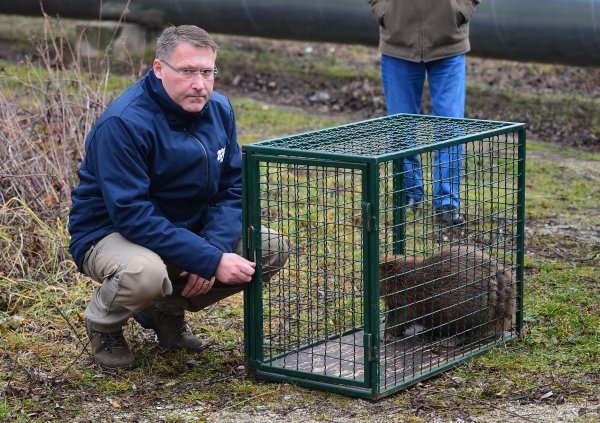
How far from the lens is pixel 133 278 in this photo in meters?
4.24

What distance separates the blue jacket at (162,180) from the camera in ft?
13.9

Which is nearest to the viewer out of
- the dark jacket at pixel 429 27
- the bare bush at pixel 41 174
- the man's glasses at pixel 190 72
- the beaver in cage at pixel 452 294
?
the man's glasses at pixel 190 72

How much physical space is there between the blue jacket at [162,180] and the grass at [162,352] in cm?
56

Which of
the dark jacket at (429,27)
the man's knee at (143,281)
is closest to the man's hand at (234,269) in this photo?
the man's knee at (143,281)

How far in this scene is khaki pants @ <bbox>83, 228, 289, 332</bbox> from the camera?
14.0 feet

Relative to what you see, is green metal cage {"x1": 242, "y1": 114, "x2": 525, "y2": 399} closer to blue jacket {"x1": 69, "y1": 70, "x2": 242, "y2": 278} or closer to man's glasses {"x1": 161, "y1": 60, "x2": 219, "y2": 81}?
blue jacket {"x1": 69, "y1": 70, "x2": 242, "y2": 278}

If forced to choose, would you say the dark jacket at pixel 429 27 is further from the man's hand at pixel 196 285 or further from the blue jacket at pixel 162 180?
the man's hand at pixel 196 285

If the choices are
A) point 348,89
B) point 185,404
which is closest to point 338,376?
point 185,404

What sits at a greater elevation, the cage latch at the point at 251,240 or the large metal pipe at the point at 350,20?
the large metal pipe at the point at 350,20

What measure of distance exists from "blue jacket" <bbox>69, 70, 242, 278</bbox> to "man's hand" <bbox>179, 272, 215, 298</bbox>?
0.10 meters

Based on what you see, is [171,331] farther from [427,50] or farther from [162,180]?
[427,50]

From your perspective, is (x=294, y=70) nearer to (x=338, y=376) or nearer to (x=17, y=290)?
(x=17, y=290)

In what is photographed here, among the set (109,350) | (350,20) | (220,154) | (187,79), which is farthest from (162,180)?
(350,20)

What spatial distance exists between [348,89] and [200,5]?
2.11 m
